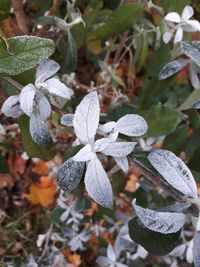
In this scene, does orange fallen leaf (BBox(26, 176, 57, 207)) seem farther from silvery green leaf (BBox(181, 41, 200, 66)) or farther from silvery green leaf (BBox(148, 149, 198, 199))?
silvery green leaf (BBox(148, 149, 198, 199))

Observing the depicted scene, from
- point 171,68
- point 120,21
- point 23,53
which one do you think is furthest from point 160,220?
point 120,21

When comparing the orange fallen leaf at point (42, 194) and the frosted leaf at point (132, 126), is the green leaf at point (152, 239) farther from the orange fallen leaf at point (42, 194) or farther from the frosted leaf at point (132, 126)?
the orange fallen leaf at point (42, 194)

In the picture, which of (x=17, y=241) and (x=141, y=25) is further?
(x=17, y=241)

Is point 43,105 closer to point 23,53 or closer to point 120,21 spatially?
point 23,53

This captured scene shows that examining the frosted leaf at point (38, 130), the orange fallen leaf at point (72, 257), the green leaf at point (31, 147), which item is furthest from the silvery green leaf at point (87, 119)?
the orange fallen leaf at point (72, 257)

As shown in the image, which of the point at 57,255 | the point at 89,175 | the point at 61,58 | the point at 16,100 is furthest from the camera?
the point at 57,255

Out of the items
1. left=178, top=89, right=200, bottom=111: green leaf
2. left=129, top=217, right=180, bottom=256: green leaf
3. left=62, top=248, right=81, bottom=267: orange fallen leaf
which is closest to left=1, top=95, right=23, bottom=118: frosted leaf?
left=129, top=217, right=180, bottom=256: green leaf

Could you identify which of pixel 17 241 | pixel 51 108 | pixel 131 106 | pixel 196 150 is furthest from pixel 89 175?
pixel 17 241

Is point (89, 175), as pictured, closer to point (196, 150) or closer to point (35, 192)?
point (196, 150)
